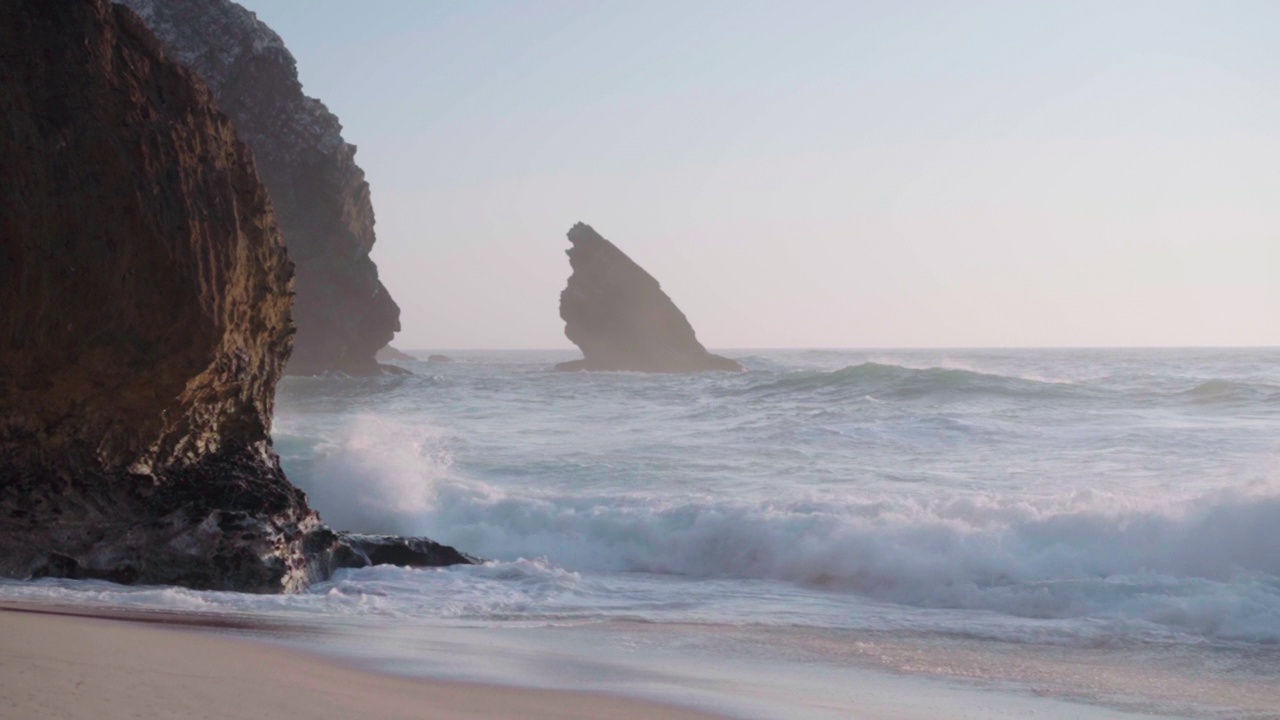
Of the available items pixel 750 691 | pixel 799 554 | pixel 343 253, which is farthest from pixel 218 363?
pixel 343 253

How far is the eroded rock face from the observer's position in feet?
A: 22.9

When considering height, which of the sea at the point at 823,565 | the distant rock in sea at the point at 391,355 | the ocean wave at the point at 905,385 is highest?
the distant rock in sea at the point at 391,355

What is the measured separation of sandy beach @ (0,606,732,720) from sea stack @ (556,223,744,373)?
63853mm

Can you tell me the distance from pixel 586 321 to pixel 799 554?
205 feet

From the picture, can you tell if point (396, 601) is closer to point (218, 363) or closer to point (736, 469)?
point (218, 363)

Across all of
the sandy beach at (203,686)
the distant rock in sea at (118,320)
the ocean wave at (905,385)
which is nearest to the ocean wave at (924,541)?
the distant rock in sea at (118,320)

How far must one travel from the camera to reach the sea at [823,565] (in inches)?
233

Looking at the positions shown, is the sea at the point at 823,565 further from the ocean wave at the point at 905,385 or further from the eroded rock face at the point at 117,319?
the ocean wave at the point at 905,385

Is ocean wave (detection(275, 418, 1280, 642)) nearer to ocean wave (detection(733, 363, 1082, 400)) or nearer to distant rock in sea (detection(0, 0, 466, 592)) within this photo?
distant rock in sea (detection(0, 0, 466, 592))

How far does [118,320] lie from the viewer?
7.15 metres

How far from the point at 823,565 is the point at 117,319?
250 inches

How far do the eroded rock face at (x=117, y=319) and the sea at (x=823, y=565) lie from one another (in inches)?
18.0

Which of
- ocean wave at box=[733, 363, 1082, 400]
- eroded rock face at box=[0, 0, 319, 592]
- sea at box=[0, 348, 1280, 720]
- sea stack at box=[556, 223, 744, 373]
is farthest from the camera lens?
sea stack at box=[556, 223, 744, 373]

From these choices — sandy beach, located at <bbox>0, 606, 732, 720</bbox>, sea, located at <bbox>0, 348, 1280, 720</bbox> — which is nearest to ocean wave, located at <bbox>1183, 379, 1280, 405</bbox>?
sea, located at <bbox>0, 348, 1280, 720</bbox>
